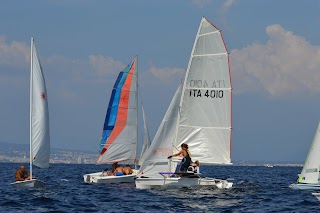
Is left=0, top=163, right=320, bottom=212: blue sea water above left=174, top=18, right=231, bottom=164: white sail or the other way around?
the other way around

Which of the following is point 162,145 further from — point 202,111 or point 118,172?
point 118,172

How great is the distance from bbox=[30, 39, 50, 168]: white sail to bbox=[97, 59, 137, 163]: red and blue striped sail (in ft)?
43.2

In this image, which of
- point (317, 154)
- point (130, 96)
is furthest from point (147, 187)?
point (130, 96)

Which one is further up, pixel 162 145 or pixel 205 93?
pixel 205 93

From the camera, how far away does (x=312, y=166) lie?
32719 millimetres

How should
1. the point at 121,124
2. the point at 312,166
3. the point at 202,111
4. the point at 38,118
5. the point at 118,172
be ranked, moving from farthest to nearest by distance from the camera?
the point at 121,124
the point at 118,172
the point at 202,111
the point at 38,118
the point at 312,166

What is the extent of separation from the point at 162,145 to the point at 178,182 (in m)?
2.60

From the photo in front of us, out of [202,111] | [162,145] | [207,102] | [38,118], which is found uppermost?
[207,102]

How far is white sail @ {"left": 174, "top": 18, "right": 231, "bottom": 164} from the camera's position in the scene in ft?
132

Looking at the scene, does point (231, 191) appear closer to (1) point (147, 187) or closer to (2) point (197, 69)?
(1) point (147, 187)

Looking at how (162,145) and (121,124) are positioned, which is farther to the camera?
(121,124)

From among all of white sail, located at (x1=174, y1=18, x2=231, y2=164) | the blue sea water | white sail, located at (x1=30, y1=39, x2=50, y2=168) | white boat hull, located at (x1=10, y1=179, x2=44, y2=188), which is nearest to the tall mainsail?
white sail, located at (x1=174, y1=18, x2=231, y2=164)

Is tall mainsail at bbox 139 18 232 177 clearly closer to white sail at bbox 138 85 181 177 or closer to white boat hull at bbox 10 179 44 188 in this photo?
white sail at bbox 138 85 181 177

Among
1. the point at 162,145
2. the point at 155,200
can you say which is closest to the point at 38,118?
the point at 162,145
